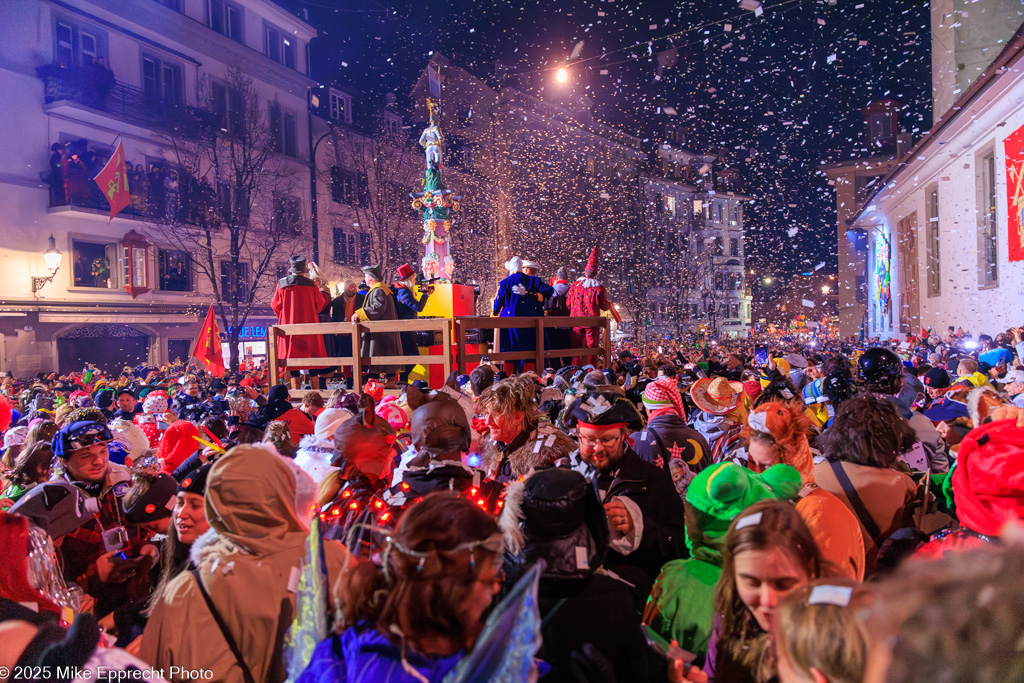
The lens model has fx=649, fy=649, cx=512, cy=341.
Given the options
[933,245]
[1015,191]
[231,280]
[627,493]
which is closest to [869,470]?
[627,493]

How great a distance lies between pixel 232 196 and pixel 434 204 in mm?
13738

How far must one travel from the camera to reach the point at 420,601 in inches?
60.3

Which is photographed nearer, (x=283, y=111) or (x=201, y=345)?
(x=201, y=345)

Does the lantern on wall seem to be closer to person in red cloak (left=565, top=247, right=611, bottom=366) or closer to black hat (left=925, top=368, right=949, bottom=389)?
person in red cloak (left=565, top=247, right=611, bottom=366)

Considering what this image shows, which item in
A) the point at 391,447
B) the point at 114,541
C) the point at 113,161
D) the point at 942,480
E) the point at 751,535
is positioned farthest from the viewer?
the point at 113,161

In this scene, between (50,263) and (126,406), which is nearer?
(126,406)

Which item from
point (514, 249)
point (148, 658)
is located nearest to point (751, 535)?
point (148, 658)

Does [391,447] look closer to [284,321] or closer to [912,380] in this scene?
[912,380]

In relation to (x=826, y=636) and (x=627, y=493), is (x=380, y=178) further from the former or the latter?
(x=826, y=636)

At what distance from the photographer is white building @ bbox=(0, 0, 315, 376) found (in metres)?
20.6

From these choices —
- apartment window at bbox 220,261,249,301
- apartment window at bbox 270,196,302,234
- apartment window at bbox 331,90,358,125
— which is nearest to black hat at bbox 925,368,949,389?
apartment window at bbox 220,261,249,301

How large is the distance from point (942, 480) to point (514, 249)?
119 feet

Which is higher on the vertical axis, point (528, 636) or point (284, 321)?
point (284, 321)

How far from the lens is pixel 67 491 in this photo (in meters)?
3.23
